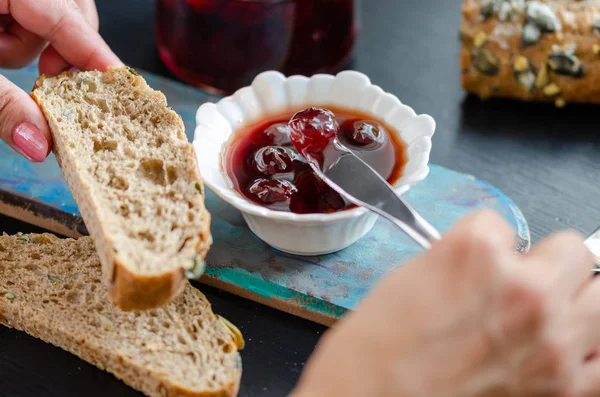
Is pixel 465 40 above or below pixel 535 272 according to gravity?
below

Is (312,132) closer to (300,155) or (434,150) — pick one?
(300,155)

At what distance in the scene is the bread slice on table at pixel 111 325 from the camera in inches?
77.9

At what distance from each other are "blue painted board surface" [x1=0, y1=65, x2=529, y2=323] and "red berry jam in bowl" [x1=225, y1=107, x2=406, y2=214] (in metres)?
0.24

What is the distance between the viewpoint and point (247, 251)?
2.42 metres

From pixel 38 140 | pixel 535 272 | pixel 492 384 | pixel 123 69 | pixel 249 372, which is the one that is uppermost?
pixel 535 272

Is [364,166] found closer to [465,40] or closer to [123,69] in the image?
[123,69]

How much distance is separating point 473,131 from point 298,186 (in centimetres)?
122

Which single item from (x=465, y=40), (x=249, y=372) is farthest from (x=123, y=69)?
(x=465, y=40)

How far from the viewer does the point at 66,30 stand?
105 inches

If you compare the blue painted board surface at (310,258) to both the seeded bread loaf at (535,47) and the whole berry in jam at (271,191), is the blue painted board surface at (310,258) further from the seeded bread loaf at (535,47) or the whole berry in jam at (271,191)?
the seeded bread loaf at (535,47)

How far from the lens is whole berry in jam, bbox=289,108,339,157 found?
7.38ft

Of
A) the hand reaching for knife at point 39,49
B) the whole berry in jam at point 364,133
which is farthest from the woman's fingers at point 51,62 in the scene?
the whole berry in jam at point 364,133

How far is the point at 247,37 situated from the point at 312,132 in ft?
3.16

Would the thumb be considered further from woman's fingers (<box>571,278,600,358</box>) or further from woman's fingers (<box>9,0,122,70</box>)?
woman's fingers (<box>571,278,600,358</box>)
